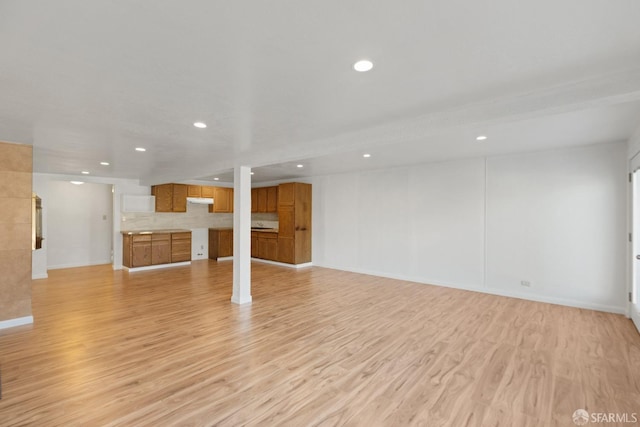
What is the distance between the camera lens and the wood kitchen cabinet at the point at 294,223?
307 inches

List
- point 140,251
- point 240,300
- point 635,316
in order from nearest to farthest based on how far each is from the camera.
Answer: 1. point 635,316
2. point 240,300
3. point 140,251

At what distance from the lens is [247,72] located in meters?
2.04

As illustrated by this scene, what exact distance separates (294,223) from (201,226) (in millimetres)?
3532

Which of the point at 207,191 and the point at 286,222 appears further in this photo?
the point at 207,191

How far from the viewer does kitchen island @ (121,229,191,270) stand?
292 inches

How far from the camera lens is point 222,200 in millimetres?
9273

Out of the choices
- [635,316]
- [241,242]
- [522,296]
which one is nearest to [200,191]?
[241,242]

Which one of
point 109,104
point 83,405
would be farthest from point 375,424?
point 109,104

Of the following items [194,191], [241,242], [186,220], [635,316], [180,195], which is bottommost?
[635,316]

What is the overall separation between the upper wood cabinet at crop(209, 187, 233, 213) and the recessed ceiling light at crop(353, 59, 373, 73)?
26.0ft

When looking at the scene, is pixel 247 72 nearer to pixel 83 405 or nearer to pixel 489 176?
pixel 83 405

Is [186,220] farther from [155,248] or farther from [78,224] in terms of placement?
[78,224]

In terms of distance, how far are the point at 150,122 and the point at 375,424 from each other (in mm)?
3453

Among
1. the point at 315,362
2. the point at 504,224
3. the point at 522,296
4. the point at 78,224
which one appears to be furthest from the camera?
the point at 78,224
